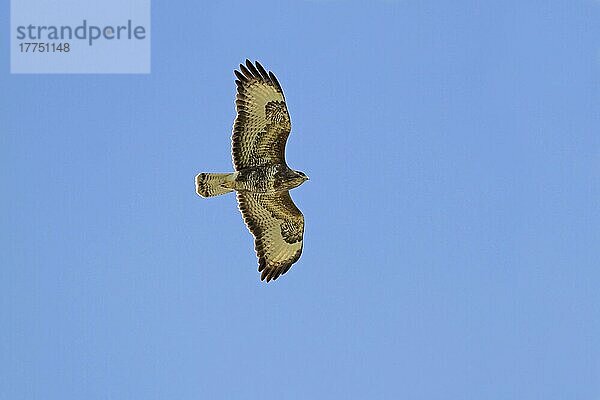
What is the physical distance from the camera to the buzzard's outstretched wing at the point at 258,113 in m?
16.7

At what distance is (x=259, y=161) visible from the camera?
1694cm

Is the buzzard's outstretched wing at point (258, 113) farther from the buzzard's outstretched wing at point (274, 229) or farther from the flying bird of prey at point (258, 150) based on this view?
the buzzard's outstretched wing at point (274, 229)

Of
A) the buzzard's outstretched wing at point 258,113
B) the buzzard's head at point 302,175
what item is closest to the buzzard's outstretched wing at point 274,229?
the buzzard's head at point 302,175

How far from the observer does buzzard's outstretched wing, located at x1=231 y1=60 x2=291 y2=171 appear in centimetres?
1673

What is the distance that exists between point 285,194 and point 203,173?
42.6 inches

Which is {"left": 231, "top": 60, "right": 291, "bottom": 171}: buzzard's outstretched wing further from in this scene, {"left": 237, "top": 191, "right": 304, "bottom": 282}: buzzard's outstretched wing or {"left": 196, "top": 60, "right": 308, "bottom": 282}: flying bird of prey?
{"left": 237, "top": 191, "right": 304, "bottom": 282}: buzzard's outstretched wing

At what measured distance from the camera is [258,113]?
16750 millimetres

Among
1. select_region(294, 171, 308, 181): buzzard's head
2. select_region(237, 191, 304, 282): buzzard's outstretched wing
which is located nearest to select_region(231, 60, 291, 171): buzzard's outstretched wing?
select_region(294, 171, 308, 181): buzzard's head

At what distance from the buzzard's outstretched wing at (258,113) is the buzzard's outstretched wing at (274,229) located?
2.72 feet

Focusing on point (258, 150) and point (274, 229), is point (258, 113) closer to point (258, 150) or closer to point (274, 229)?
point (258, 150)

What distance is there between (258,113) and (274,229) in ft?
5.87

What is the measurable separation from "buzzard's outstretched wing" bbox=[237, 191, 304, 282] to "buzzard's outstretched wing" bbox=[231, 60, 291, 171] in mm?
828

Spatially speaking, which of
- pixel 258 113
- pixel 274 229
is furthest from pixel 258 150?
pixel 274 229

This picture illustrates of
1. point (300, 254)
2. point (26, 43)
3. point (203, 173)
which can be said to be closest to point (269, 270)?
point (300, 254)
